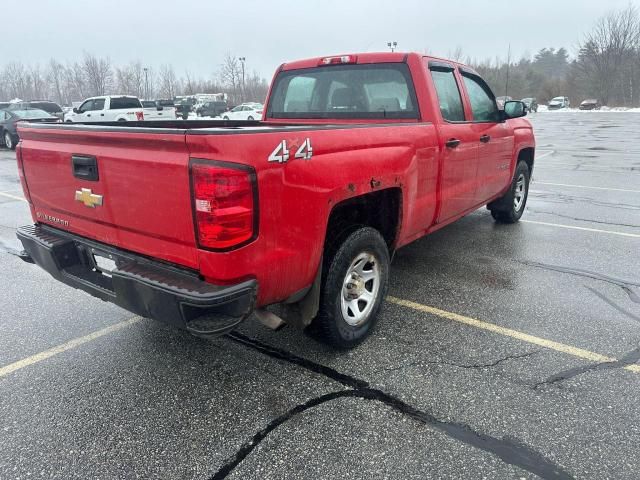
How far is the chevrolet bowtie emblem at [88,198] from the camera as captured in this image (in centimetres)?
270

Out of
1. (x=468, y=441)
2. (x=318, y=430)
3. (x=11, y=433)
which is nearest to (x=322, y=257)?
(x=318, y=430)

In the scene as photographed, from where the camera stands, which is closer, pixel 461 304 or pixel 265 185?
pixel 265 185

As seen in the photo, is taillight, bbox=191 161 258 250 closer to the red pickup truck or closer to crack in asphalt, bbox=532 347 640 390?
the red pickup truck

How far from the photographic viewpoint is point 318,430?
8.18 ft

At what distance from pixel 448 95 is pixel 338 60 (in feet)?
3.44

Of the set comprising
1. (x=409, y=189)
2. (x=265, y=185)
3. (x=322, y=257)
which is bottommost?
(x=322, y=257)

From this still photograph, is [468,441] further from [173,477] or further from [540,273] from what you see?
[540,273]

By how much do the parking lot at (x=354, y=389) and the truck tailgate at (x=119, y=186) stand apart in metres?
0.91

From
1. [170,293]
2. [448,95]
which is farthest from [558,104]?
[170,293]

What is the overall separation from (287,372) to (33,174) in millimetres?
2141

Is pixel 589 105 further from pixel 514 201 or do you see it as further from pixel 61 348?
pixel 61 348

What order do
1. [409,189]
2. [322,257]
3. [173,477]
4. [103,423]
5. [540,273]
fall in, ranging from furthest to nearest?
[540,273] → [409,189] → [322,257] → [103,423] → [173,477]

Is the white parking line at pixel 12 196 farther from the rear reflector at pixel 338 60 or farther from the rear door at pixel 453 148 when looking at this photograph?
the rear door at pixel 453 148

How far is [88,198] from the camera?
9.04 ft
